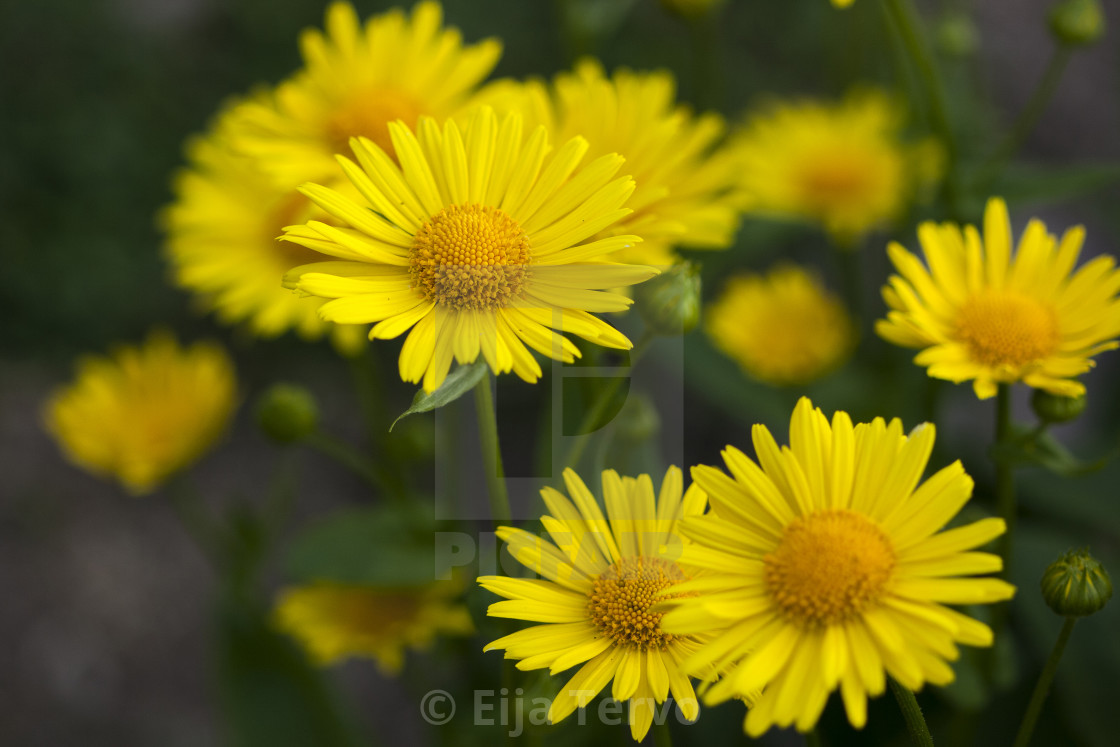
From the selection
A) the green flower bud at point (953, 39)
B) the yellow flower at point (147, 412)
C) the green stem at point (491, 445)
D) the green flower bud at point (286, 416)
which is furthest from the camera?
the green flower bud at point (953, 39)

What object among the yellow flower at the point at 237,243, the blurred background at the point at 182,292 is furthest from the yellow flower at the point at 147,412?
the blurred background at the point at 182,292

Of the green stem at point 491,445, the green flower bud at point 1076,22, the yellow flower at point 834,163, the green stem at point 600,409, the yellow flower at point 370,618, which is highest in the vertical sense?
the yellow flower at point 834,163

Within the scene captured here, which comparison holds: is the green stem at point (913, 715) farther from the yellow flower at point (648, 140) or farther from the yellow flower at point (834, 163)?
the yellow flower at point (834, 163)

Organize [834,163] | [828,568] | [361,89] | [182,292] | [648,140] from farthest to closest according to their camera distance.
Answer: [182,292]
[834,163]
[361,89]
[648,140]
[828,568]

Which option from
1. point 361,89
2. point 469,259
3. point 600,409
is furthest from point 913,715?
point 361,89

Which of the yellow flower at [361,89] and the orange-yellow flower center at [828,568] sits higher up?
the yellow flower at [361,89]

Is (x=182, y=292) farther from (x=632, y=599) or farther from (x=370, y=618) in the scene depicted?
(x=632, y=599)

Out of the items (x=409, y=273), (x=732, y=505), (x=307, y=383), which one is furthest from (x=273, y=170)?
(x=307, y=383)
